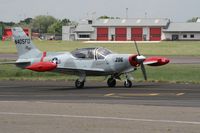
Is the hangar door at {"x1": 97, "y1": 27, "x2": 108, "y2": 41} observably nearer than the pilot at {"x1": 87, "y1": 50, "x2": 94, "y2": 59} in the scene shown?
No

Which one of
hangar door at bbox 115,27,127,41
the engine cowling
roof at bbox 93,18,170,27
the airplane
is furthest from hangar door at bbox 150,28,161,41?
the engine cowling

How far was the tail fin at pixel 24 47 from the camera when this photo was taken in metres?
29.2

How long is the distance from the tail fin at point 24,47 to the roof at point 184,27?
111640 millimetres

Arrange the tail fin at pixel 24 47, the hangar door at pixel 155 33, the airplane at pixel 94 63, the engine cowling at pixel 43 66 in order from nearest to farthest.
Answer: the engine cowling at pixel 43 66 < the airplane at pixel 94 63 < the tail fin at pixel 24 47 < the hangar door at pixel 155 33

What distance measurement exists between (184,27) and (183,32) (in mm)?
3134

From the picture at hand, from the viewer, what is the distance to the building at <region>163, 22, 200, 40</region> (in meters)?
139

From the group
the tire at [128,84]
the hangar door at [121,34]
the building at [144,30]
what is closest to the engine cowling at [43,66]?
the tire at [128,84]

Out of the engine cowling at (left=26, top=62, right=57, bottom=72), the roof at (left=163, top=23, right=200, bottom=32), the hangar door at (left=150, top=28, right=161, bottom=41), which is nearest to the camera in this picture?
the engine cowling at (left=26, top=62, right=57, bottom=72)

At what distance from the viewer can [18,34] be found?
97.8 feet

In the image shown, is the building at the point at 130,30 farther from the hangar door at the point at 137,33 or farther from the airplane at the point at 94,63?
the airplane at the point at 94,63

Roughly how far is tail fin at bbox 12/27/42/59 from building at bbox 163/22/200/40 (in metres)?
110

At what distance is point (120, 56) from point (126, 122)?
46.7ft

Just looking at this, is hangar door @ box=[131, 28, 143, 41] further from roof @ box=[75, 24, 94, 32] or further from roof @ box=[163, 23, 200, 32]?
roof @ box=[75, 24, 94, 32]

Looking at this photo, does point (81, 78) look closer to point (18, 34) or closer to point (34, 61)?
point (34, 61)
